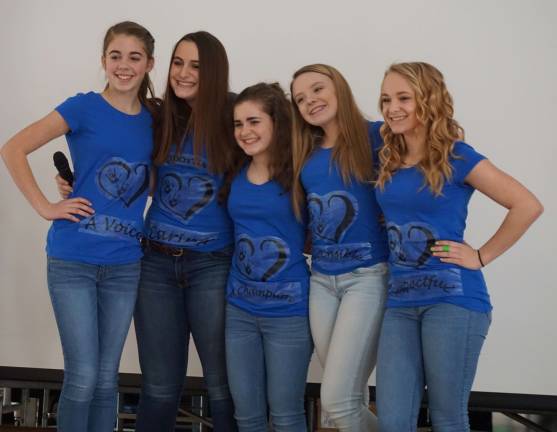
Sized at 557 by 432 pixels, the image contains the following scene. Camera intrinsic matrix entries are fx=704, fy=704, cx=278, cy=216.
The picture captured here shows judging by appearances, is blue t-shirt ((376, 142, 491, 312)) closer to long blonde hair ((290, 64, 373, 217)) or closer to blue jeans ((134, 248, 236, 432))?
long blonde hair ((290, 64, 373, 217))

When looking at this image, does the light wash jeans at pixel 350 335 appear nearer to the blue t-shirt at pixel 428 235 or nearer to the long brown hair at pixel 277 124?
the blue t-shirt at pixel 428 235

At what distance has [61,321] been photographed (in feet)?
6.91

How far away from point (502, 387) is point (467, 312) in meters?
1.33

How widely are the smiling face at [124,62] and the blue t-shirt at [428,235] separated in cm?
88

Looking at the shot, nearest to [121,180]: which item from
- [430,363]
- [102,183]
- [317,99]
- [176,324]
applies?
[102,183]

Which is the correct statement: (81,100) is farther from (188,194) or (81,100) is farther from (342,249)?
(342,249)

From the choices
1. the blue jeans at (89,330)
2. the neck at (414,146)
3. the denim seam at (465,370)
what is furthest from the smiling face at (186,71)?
the denim seam at (465,370)

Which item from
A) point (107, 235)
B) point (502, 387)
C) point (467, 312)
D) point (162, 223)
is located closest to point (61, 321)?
point (107, 235)

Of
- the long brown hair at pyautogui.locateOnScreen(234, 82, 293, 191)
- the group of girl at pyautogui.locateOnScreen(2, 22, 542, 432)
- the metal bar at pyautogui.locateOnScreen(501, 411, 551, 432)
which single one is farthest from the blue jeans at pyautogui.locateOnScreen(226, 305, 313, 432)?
the metal bar at pyautogui.locateOnScreen(501, 411, 551, 432)

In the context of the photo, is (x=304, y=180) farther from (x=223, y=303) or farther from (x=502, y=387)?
(x=502, y=387)

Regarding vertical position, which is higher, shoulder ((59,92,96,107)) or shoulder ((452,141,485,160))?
shoulder ((59,92,96,107))

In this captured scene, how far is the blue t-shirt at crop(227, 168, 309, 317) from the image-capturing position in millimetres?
2197

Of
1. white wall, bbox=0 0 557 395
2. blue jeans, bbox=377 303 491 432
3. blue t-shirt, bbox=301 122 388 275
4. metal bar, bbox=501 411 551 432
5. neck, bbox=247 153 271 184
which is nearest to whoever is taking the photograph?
blue jeans, bbox=377 303 491 432

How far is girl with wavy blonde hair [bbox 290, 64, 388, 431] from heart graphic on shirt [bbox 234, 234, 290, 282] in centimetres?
11
